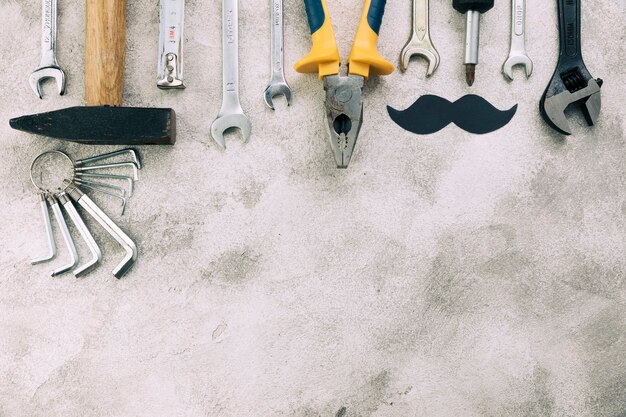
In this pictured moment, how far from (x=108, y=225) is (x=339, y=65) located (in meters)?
0.79

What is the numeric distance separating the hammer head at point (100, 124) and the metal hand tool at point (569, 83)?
112cm

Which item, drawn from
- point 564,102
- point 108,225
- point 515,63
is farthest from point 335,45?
point 108,225

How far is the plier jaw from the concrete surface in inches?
4.7

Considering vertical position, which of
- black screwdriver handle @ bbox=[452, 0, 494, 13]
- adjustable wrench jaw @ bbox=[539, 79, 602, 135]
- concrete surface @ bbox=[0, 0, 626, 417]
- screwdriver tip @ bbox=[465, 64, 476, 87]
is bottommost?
concrete surface @ bbox=[0, 0, 626, 417]

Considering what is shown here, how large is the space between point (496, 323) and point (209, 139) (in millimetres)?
1013

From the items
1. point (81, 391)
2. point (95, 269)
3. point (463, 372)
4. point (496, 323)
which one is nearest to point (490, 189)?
point (496, 323)

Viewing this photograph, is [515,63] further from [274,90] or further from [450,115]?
[274,90]

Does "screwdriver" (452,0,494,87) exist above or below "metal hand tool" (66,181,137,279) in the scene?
above

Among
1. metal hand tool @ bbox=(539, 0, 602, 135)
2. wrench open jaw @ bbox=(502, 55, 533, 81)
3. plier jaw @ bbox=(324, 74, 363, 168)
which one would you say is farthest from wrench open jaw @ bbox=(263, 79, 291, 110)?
metal hand tool @ bbox=(539, 0, 602, 135)

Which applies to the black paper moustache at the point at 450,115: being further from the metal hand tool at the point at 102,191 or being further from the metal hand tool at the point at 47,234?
the metal hand tool at the point at 47,234

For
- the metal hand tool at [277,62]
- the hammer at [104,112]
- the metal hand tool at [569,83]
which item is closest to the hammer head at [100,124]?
the hammer at [104,112]

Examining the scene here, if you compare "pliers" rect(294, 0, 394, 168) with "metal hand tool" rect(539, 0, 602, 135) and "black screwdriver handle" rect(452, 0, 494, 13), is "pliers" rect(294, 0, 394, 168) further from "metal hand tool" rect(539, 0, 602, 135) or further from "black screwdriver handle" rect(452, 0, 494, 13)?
"metal hand tool" rect(539, 0, 602, 135)

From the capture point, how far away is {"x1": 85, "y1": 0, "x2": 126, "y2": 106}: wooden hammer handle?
1.43 m

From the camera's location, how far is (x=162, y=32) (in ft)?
4.92
